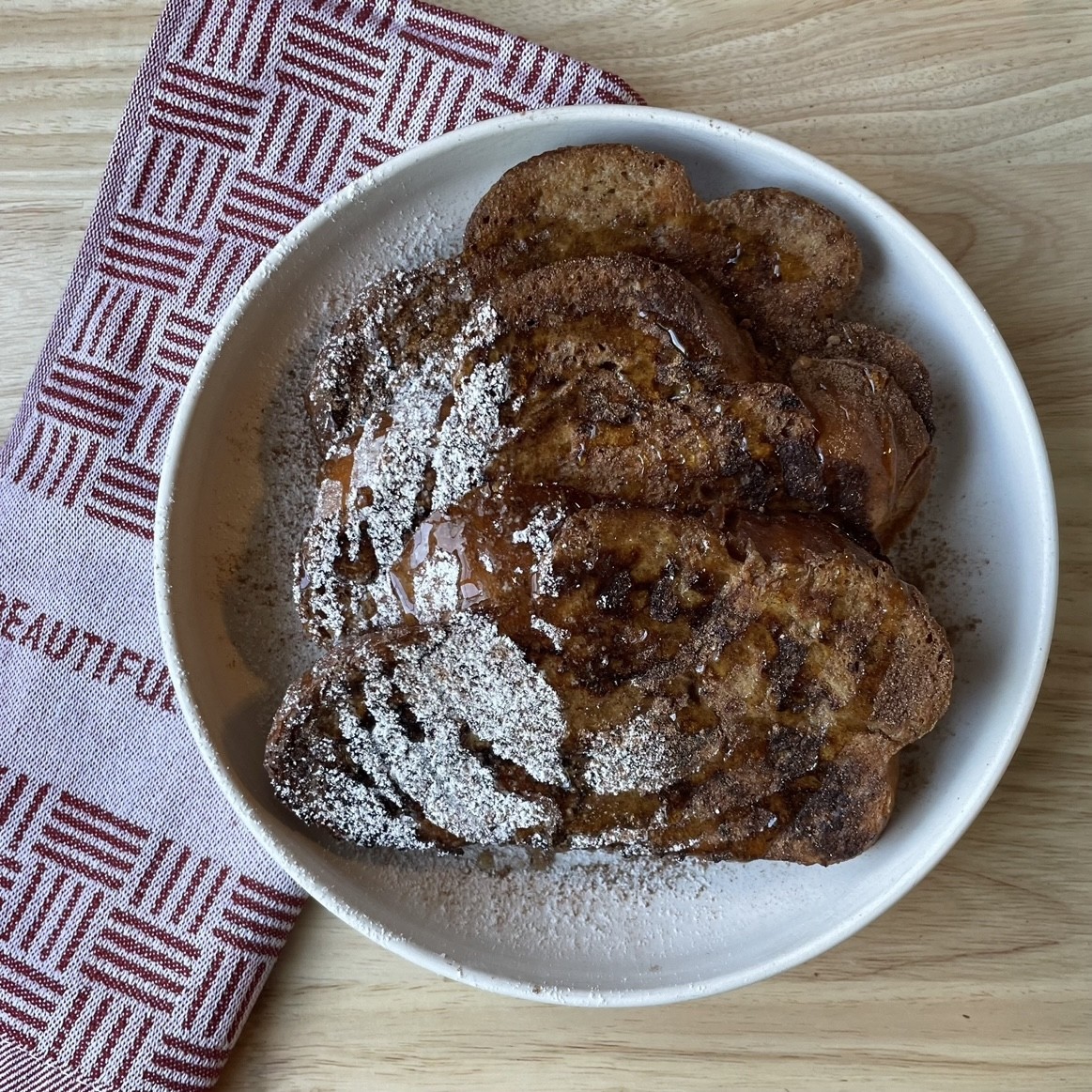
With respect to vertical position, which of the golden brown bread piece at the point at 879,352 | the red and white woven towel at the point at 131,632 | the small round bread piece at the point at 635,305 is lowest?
the red and white woven towel at the point at 131,632

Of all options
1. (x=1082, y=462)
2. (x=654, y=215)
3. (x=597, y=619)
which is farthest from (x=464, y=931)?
(x=1082, y=462)

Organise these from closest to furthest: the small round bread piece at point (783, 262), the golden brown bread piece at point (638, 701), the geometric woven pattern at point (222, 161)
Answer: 1. the golden brown bread piece at point (638, 701)
2. the small round bread piece at point (783, 262)
3. the geometric woven pattern at point (222, 161)

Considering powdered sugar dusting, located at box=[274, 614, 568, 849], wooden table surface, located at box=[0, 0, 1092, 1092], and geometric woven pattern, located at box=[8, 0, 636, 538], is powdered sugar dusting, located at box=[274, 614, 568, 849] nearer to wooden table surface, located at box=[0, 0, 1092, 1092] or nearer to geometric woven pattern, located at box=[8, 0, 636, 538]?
wooden table surface, located at box=[0, 0, 1092, 1092]

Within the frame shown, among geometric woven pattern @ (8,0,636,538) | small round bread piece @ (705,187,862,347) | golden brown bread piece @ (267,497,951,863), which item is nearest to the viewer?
golden brown bread piece @ (267,497,951,863)

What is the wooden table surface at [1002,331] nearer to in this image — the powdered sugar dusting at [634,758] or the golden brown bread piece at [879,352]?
the golden brown bread piece at [879,352]

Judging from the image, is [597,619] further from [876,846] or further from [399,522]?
[876,846]

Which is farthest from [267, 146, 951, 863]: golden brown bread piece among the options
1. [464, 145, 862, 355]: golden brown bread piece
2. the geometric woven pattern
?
the geometric woven pattern

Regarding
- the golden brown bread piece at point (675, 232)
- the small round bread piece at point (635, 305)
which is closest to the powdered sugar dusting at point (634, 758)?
the small round bread piece at point (635, 305)
